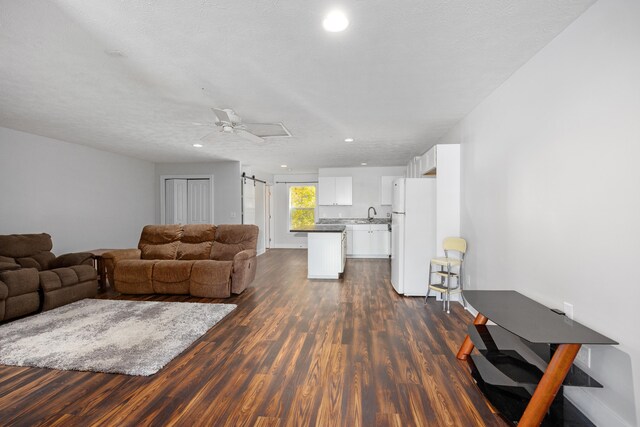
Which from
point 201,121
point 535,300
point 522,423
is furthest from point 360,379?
point 201,121

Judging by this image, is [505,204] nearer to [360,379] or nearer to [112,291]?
[360,379]

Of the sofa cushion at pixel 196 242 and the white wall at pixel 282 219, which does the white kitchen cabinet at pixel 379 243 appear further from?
the sofa cushion at pixel 196 242

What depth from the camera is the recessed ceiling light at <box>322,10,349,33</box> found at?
Answer: 1872 mm

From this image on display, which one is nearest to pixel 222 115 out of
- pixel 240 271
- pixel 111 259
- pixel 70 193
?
pixel 240 271

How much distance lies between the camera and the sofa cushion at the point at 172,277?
432cm

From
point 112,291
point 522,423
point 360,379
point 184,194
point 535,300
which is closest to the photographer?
point 522,423

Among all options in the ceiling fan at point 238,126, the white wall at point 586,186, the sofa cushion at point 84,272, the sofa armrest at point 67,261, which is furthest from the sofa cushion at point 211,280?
the white wall at point 586,186

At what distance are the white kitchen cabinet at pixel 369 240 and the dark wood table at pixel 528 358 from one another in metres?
5.27

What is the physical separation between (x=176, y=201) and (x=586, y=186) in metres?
7.90

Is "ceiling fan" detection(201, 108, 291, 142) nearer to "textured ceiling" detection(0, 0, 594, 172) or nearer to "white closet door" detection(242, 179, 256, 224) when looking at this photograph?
"textured ceiling" detection(0, 0, 594, 172)

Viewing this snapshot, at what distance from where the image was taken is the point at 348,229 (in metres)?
7.88

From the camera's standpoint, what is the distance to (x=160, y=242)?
504 cm

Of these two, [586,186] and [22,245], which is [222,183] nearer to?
[22,245]

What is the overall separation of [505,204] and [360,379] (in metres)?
2.14
